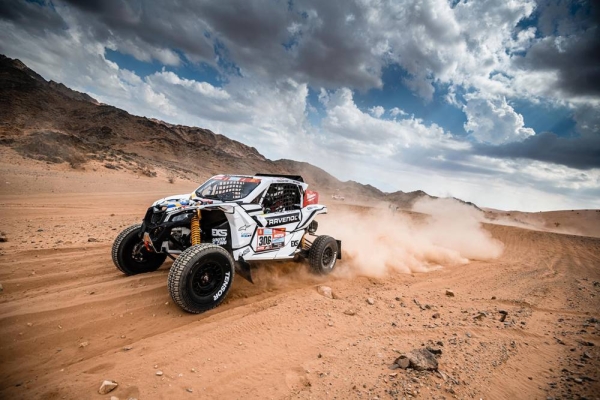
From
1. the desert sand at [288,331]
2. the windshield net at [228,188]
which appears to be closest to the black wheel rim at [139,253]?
the desert sand at [288,331]

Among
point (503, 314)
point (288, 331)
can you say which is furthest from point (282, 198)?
point (503, 314)

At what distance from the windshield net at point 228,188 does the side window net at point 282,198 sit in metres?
0.40

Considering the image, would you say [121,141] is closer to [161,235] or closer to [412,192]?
[412,192]

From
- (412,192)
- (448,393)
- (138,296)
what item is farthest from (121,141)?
(448,393)

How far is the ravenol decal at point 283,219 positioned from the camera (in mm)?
5532

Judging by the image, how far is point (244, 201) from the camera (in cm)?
514

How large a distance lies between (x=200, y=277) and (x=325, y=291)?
2415mm

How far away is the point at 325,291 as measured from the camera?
5.54 metres

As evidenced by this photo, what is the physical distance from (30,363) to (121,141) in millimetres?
66908

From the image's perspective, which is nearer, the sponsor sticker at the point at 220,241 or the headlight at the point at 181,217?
the headlight at the point at 181,217

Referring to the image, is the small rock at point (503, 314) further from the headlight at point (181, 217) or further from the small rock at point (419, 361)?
the headlight at point (181, 217)

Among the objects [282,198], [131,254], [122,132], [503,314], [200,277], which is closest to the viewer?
[200,277]

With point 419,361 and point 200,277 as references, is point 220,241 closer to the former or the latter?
point 200,277

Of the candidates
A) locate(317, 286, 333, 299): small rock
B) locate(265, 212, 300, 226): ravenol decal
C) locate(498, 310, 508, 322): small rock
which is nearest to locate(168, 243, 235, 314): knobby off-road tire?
locate(265, 212, 300, 226): ravenol decal
